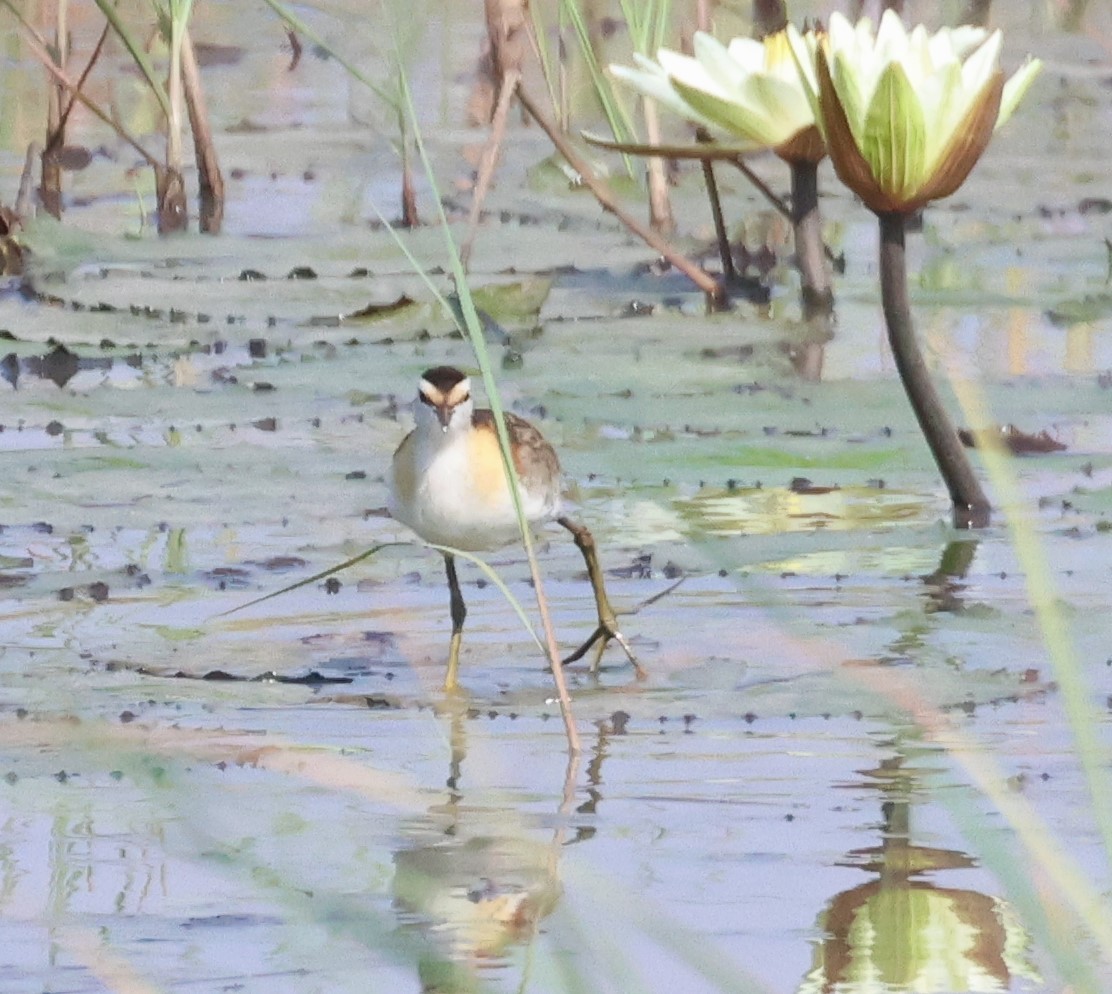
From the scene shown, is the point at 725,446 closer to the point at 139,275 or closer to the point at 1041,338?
the point at 1041,338

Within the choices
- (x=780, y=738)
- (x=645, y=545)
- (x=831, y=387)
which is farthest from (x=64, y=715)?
(x=831, y=387)

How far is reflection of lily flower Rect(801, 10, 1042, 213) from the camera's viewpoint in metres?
4.52

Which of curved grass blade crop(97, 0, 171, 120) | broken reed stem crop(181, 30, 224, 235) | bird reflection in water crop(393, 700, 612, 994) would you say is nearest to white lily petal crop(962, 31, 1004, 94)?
bird reflection in water crop(393, 700, 612, 994)

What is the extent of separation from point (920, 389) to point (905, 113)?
84 cm

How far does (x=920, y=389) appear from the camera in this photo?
17.1 feet

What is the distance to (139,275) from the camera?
24.8 feet

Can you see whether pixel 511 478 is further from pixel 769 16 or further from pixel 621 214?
pixel 769 16

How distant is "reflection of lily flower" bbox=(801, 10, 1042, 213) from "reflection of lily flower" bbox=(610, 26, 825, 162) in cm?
69

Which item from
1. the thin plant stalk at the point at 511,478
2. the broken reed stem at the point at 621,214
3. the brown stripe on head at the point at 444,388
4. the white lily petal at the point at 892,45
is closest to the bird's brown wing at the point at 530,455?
the brown stripe on head at the point at 444,388

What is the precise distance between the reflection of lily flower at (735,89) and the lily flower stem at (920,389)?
431 mm

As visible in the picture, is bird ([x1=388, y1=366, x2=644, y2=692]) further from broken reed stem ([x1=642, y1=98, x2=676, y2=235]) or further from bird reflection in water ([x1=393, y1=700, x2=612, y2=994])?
broken reed stem ([x1=642, y1=98, x2=676, y2=235])

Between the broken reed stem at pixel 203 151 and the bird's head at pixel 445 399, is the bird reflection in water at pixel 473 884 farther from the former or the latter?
the broken reed stem at pixel 203 151

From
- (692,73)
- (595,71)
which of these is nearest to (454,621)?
(692,73)

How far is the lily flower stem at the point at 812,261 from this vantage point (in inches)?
272
